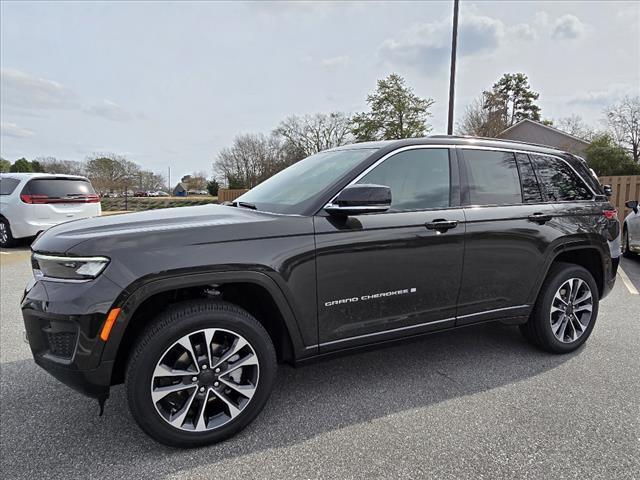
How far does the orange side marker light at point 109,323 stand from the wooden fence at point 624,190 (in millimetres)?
12850

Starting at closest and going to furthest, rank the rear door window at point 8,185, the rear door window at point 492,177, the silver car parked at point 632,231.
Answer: the rear door window at point 492,177
the silver car parked at point 632,231
the rear door window at point 8,185

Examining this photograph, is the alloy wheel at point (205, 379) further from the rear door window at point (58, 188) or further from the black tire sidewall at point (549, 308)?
the rear door window at point (58, 188)

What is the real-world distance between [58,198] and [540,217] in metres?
9.66

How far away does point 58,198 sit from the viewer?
9266 millimetres

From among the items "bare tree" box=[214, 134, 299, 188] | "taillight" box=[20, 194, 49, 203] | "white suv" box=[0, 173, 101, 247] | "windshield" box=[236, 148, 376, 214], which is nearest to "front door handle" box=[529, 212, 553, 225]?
"windshield" box=[236, 148, 376, 214]

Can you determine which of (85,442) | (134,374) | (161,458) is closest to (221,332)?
(134,374)

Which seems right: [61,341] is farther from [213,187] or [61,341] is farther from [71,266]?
[213,187]

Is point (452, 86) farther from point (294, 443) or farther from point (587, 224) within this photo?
point (294, 443)

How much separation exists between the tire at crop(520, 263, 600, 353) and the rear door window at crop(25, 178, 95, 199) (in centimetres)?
958

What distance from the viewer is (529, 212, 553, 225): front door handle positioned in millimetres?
3324

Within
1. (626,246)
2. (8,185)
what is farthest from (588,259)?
(8,185)

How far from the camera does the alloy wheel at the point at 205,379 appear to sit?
7.44ft

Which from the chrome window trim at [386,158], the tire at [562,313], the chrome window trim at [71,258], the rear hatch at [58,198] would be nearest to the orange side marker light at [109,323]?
the chrome window trim at [71,258]

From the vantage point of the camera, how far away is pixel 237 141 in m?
52.2
